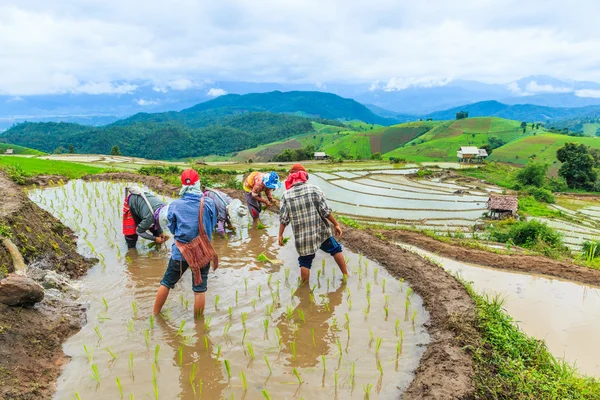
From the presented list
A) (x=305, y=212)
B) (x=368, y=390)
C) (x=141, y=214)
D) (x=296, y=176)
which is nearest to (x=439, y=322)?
(x=368, y=390)

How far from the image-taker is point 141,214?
6.36 m

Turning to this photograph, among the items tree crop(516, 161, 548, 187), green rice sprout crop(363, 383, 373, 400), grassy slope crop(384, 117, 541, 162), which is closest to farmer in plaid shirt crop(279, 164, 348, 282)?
green rice sprout crop(363, 383, 373, 400)

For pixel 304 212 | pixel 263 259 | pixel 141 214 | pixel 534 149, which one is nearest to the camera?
pixel 304 212

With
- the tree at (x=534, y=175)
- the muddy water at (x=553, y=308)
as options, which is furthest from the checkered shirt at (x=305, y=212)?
the tree at (x=534, y=175)

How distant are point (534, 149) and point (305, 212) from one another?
2903 inches

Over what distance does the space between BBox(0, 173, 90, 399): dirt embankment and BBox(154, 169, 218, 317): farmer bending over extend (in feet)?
4.29

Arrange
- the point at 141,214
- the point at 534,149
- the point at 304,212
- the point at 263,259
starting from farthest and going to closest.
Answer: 1. the point at 534,149
2. the point at 263,259
3. the point at 141,214
4. the point at 304,212

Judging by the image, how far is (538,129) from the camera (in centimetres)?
9212

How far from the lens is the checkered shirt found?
5387 mm

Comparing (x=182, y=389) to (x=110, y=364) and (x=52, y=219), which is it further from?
(x=52, y=219)

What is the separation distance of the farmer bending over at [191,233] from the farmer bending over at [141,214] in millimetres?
1899

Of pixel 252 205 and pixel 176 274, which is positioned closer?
pixel 176 274

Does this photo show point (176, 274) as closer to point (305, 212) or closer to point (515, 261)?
point (305, 212)

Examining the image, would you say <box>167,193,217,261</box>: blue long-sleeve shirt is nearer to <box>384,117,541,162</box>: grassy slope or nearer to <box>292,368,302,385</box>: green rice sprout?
<box>292,368,302,385</box>: green rice sprout
